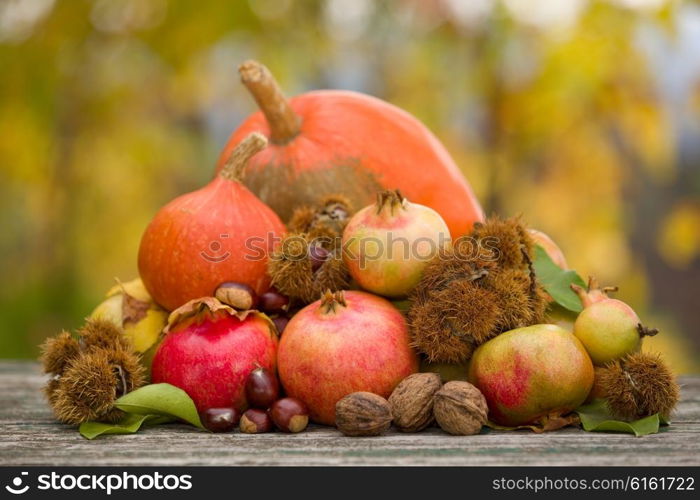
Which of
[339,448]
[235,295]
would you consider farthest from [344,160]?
[339,448]

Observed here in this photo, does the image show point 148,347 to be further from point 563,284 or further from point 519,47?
point 519,47

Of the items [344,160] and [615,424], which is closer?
[615,424]

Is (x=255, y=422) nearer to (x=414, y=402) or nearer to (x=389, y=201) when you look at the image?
(x=414, y=402)

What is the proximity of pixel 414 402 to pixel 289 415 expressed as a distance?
209 mm

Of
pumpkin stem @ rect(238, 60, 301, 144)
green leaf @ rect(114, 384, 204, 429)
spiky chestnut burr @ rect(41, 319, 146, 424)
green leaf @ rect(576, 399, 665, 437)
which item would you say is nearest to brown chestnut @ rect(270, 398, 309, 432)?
green leaf @ rect(114, 384, 204, 429)

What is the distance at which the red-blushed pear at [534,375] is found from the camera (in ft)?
4.36

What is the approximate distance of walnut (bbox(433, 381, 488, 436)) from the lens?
1.30m

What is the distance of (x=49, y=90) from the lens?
3998 millimetres

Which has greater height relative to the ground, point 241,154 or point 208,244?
point 241,154

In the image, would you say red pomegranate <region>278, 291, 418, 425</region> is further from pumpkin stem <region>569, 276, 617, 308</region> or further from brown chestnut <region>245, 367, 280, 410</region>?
pumpkin stem <region>569, 276, 617, 308</region>

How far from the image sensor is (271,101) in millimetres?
1934

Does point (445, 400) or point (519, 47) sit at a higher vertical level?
point (519, 47)

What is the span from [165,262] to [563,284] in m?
0.79
